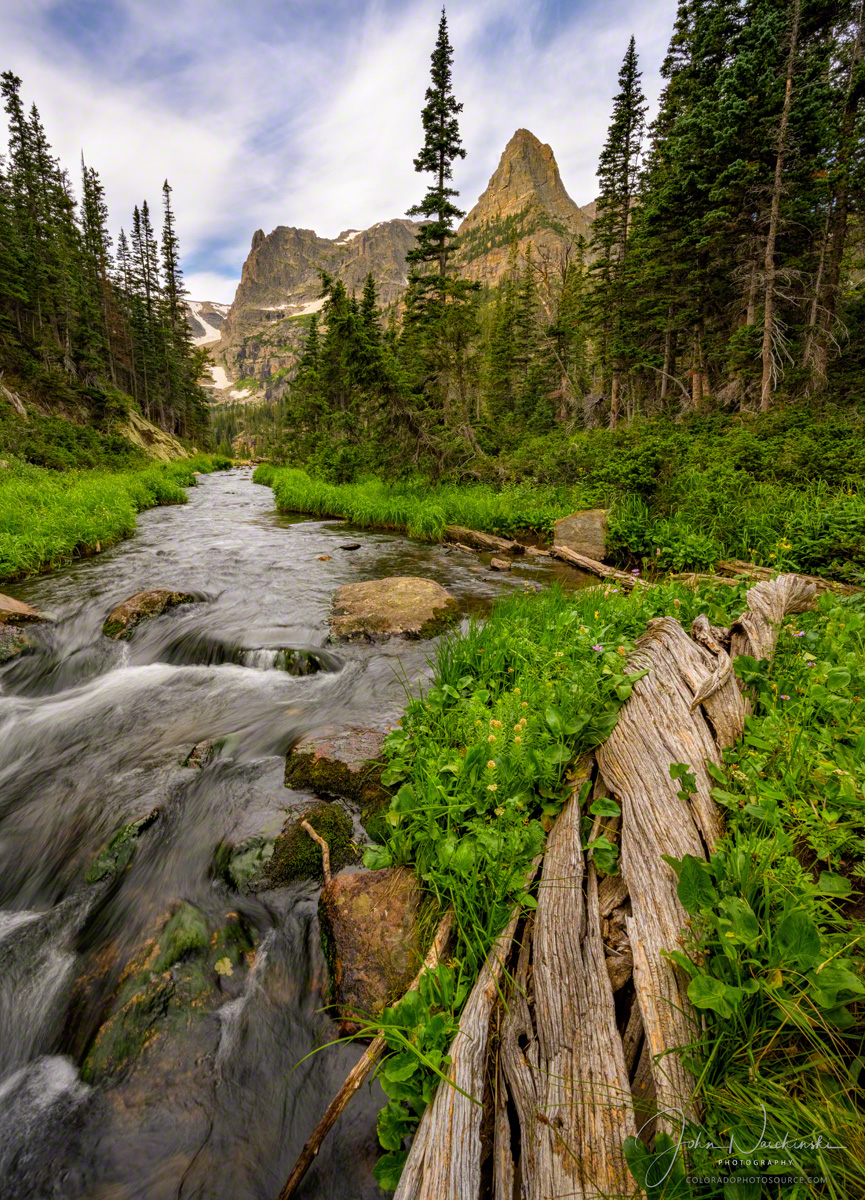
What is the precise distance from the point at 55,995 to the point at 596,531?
380 inches

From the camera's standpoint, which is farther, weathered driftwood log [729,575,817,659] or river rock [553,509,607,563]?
river rock [553,509,607,563]

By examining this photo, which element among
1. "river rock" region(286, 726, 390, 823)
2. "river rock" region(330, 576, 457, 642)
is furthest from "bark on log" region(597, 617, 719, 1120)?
"river rock" region(330, 576, 457, 642)

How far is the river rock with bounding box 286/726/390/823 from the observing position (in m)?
3.71

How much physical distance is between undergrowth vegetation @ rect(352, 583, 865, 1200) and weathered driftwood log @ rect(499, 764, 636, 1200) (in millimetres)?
129

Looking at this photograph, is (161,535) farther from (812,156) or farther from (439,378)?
(812,156)

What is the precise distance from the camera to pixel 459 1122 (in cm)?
161

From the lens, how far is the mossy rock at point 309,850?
3264mm

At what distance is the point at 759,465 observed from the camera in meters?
10.4

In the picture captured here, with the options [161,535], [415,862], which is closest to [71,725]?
[415,862]

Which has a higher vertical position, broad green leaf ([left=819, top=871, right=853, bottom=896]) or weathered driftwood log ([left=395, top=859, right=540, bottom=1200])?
broad green leaf ([left=819, top=871, right=853, bottom=896])

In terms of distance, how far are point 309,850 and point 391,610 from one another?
13.4ft

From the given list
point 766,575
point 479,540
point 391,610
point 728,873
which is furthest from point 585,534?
point 728,873

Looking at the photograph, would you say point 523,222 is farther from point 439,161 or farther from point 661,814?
point 661,814

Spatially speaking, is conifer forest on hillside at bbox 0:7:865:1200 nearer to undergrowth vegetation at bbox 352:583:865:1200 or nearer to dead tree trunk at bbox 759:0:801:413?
undergrowth vegetation at bbox 352:583:865:1200
